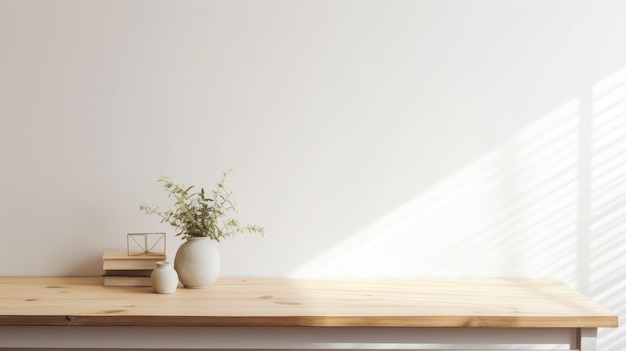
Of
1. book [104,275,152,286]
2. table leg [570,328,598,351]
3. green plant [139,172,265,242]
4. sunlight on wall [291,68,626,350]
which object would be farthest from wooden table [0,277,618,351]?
sunlight on wall [291,68,626,350]

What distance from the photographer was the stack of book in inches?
96.5

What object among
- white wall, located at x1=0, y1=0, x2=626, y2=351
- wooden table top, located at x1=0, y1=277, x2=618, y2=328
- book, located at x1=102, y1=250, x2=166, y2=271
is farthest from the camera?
white wall, located at x1=0, y1=0, x2=626, y2=351

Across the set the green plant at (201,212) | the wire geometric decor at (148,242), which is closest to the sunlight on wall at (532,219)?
the green plant at (201,212)

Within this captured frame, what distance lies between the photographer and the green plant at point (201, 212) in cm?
247

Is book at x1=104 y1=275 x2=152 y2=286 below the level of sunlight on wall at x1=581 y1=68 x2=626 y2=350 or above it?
below

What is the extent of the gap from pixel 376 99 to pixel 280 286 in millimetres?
747

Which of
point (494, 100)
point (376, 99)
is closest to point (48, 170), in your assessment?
point (376, 99)

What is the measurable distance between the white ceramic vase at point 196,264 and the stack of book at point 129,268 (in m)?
0.10

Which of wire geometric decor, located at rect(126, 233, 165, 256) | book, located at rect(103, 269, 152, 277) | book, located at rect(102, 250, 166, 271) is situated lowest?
book, located at rect(103, 269, 152, 277)

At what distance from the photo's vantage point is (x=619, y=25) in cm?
264

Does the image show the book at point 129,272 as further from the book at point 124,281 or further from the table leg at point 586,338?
the table leg at point 586,338

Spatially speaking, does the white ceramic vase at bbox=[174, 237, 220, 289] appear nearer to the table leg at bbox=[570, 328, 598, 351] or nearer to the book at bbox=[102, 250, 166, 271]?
the book at bbox=[102, 250, 166, 271]

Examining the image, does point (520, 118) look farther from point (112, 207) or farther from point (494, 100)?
point (112, 207)

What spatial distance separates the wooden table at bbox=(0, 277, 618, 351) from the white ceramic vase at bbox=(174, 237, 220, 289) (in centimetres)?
9
